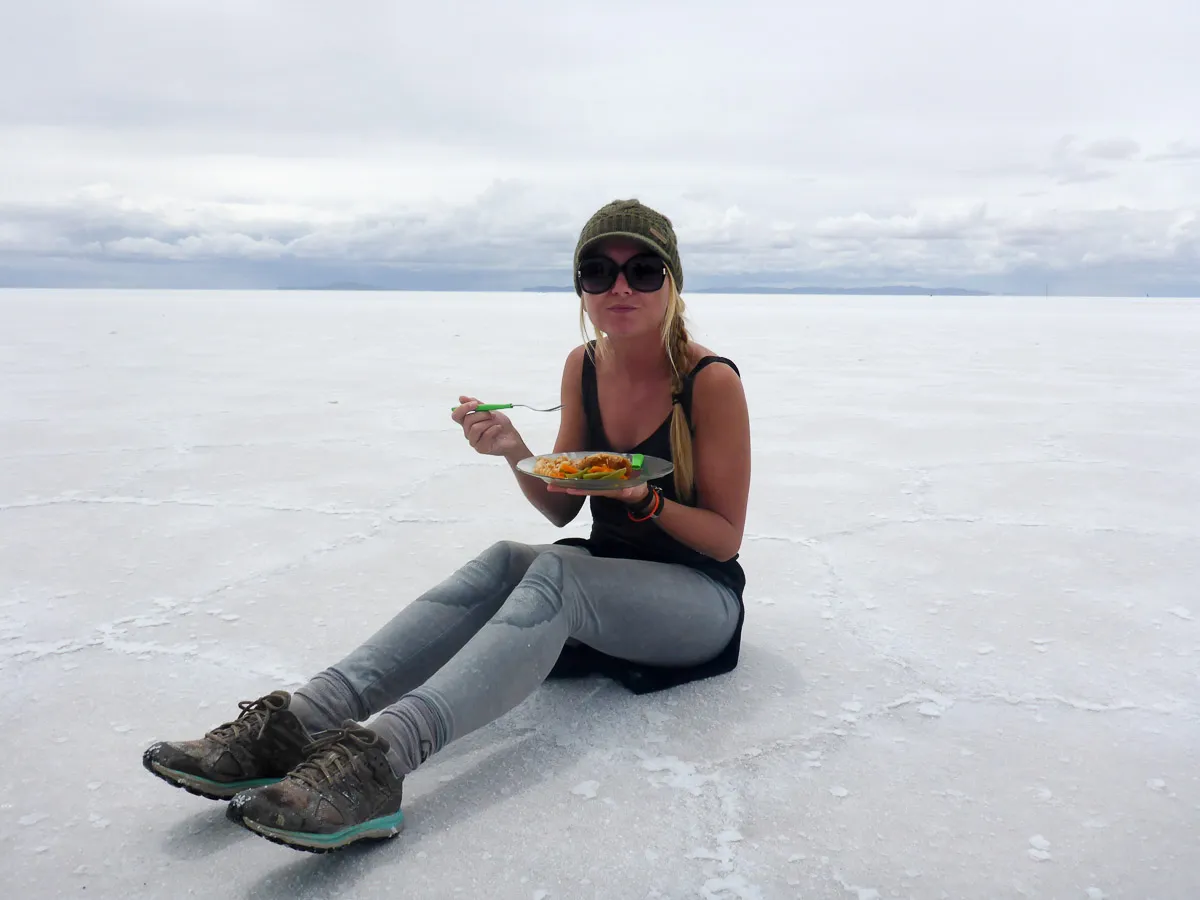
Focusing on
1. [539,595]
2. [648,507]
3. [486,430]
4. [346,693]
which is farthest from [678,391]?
[346,693]

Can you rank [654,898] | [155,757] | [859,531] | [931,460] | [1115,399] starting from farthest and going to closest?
[1115,399], [931,460], [859,531], [155,757], [654,898]

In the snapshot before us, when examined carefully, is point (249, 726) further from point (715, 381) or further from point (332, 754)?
point (715, 381)

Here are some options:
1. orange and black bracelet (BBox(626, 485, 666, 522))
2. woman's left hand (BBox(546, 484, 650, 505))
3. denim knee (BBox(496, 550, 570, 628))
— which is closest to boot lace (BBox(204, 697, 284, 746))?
denim knee (BBox(496, 550, 570, 628))

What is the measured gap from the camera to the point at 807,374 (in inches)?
315

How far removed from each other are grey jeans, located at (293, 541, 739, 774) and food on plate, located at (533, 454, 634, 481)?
0.49 ft

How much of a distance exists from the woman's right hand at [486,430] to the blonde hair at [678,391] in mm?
293

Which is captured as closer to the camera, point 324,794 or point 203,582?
point 324,794

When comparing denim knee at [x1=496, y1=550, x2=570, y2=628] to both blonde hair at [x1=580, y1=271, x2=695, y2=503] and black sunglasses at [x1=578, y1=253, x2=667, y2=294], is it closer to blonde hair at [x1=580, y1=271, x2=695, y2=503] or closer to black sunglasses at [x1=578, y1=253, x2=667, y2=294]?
blonde hair at [x1=580, y1=271, x2=695, y2=503]

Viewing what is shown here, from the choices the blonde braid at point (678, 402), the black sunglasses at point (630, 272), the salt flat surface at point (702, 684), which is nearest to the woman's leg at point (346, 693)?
the salt flat surface at point (702, 684)

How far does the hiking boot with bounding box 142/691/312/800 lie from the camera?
138cm

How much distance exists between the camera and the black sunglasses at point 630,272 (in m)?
1.71

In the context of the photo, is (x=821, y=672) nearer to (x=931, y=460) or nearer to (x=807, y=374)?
(x=931, y=460)

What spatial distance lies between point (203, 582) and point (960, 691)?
196 centimetres

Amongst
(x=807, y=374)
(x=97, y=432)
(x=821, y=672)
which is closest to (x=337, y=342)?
(x=807, y=374)
